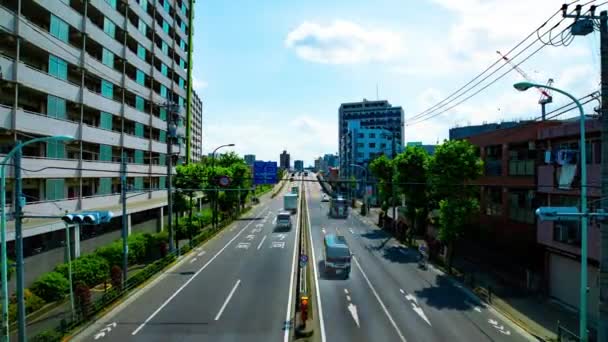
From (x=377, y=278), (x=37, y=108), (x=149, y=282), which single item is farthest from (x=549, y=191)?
(x=37, y=108)

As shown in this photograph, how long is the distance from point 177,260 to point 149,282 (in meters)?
7.57

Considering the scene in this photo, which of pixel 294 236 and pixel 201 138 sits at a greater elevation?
pixel 201 138

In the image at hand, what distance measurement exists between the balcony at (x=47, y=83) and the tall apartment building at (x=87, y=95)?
0.07 meters

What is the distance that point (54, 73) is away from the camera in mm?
29641

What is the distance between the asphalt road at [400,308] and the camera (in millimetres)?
19000

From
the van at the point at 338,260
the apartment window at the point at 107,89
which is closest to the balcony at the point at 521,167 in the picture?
the van at the point at 338,260

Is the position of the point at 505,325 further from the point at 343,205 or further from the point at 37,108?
the point at 343,205

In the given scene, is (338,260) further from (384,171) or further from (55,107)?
(384,171)

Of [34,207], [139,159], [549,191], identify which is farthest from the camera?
[139,159]

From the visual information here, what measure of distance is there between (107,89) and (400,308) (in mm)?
32864

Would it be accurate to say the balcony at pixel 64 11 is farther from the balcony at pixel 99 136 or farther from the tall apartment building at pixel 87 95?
the balcony at pixel 99 136

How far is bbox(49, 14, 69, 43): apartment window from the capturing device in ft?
96.3

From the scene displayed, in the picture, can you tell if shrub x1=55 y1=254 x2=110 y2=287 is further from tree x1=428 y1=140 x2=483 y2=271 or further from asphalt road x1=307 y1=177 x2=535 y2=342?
tree x1=428 y1=140 x2=483 y2=271

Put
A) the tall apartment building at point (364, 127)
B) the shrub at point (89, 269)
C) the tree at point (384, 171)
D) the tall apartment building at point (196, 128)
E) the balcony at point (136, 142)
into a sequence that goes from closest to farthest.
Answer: the shrub at point (89, 269) < the balcony at point (136, 142) < the tree at point (384, 171) < the tall apartment building at point (364, 127) < the tall apartment building at point (196, 128)
